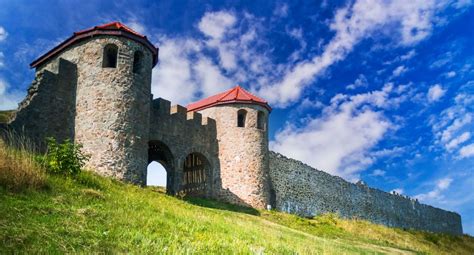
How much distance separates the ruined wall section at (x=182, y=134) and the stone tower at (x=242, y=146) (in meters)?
0.49

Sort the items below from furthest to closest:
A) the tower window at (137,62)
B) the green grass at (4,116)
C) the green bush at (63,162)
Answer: the tower window at (137,62) < the green grass at (4,116) < the green bush at (63,162)

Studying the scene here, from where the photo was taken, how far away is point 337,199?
112 ft

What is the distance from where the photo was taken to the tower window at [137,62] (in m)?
20.5

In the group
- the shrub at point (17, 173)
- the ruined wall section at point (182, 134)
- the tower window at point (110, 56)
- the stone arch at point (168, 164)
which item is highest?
the tower window at point (110, 56)

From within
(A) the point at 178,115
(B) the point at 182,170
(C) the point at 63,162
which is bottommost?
(C) the point at 63,162

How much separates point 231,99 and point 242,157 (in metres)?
3.48

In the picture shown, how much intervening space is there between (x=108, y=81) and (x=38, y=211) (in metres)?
11.6

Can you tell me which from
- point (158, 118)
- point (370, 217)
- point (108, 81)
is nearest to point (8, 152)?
point (108, 81)

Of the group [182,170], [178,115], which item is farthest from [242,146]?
[178,115]

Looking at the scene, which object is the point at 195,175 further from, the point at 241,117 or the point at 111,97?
the point at 111,97

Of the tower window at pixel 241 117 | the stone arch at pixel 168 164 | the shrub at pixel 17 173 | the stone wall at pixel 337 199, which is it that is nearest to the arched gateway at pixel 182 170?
the stone arch at pixel 168 164

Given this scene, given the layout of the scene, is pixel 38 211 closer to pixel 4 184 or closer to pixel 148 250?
pixel 4 184

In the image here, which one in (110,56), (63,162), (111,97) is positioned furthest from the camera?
(110,56)

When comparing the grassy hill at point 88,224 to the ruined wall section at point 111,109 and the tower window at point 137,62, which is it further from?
the tower window at point 137,62
